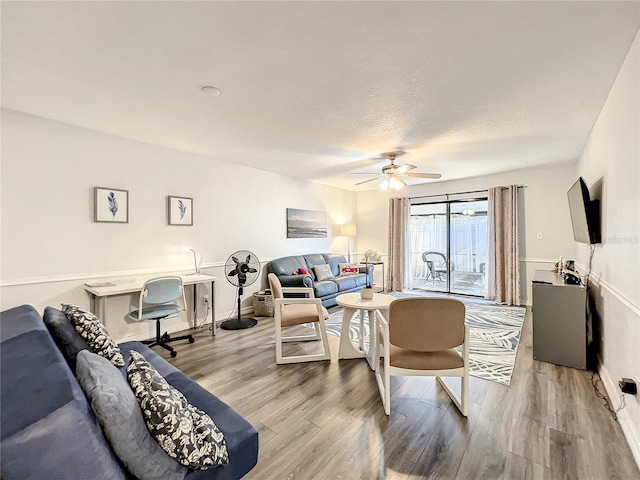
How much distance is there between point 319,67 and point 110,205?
2754mm

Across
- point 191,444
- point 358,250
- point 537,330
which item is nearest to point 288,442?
point 191,444

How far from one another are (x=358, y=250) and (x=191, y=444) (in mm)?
6489

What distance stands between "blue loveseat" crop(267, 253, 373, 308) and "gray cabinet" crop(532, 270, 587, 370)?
259cm

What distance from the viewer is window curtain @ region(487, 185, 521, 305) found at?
512 centimetres

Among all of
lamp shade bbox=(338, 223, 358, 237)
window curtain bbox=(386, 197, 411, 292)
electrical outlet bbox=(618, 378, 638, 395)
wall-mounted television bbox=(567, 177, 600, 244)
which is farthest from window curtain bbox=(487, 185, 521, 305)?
electrical outlet bbox=(618, 378, 638, 395)

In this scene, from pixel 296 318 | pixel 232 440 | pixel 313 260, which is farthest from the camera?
pixel 313 260

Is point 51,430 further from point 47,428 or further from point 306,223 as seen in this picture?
point 306,223

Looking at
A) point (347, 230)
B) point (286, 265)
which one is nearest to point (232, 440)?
point (286, 265)

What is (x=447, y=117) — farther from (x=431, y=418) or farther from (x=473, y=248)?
(x=473, y=248)

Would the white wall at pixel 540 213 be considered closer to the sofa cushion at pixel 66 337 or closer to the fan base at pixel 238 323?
the fan base at pixel 238 323

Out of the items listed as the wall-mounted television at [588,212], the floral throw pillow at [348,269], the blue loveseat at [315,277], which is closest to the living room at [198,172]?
the wall-mounted television at [588,212]

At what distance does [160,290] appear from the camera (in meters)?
3.02

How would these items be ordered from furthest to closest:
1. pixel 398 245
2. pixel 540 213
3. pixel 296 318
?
pixel 398 245
pixel 540 213
pixel 296 318

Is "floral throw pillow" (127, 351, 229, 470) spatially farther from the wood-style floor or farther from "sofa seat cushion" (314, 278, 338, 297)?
"sofa seat cushion" (314, 278, 338, 297)
